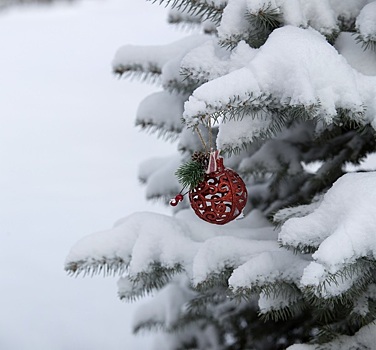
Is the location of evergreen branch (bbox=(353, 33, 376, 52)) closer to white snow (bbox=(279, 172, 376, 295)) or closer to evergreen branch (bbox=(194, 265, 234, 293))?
white snow (bbox=(279, 172, 376, 295))

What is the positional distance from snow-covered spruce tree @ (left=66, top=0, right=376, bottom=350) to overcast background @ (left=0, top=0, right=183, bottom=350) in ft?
5.09

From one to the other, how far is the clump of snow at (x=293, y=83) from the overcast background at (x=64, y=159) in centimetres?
238

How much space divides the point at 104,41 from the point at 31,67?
730 mm

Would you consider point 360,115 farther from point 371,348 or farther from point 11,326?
point 11,326

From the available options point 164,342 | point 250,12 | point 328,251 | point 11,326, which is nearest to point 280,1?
point 250,12

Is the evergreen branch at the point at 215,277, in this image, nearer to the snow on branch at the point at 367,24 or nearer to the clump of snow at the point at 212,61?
the clump of snow at the point at 212,61

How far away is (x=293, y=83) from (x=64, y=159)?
3.64m

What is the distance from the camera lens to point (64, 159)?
4945 millimetres

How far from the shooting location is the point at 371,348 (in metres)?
1.80

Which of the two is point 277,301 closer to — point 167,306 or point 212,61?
point 212,61

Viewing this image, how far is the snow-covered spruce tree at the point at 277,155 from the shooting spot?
1.48 meters

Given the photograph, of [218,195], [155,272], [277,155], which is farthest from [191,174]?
[277,155]

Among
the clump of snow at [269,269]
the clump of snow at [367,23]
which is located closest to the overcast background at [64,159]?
the clump of snow at [269,269]

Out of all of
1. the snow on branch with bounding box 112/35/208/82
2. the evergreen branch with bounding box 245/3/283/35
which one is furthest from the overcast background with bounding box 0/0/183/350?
the evergreen branch with bounding box 245/3/283/35
